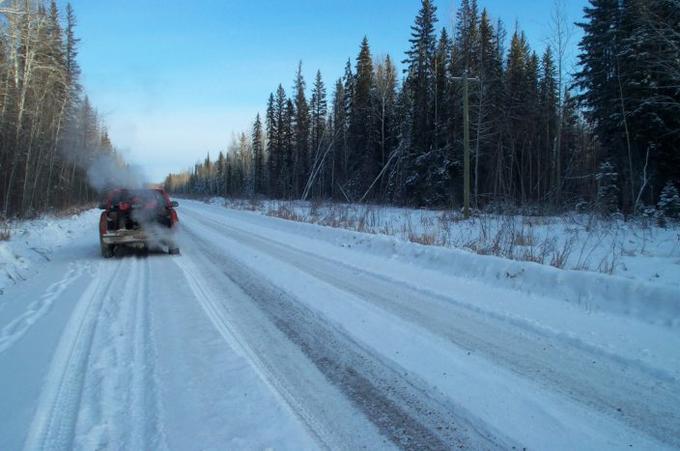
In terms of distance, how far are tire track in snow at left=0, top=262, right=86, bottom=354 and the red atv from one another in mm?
2521

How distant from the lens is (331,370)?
14.1 ft

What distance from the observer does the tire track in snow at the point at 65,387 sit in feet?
10.4

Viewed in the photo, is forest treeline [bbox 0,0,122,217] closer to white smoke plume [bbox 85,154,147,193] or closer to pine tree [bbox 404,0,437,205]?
white smoke plume [bbox 85,154,147,193]

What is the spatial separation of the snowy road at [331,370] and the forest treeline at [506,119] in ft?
31.3

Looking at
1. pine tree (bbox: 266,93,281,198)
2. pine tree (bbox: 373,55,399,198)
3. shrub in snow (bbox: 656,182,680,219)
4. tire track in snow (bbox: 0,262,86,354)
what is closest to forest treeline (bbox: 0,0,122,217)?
tire track in snow (bbox: 0,262,86,354)

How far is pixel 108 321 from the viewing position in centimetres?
595

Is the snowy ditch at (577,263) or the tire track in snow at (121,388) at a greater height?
the snowy ditch at (577,263)

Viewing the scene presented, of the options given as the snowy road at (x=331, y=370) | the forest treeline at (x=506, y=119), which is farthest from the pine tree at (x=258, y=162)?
the snowy road at (x=331, y=370)

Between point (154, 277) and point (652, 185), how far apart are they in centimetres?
2579

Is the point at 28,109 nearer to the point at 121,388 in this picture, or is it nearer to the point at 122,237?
the point at 122,237

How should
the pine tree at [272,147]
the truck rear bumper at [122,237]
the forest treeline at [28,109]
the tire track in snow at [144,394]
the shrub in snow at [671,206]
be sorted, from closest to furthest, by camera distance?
the tire track in snow at [144,394] < the truck rear bumper at [122,237] < the shrub in snow at [671,206] < the forest treeline at [28,109] < the pine tree at [272,147]

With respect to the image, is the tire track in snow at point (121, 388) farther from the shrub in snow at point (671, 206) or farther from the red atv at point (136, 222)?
the shrub in snow at point (671, 206)

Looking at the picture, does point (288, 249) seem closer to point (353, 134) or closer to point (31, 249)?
point (31, 249)

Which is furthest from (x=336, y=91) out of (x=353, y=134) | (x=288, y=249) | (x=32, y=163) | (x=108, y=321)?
(x=108, y=321)
